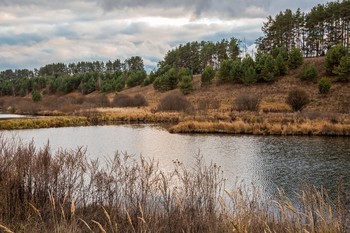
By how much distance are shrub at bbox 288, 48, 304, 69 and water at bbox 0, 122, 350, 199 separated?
4903 centimetres

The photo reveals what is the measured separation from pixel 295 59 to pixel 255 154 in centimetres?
6021

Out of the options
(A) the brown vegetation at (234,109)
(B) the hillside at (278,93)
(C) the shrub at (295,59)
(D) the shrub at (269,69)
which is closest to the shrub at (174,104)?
(A) the brown vegetation at (234,109)

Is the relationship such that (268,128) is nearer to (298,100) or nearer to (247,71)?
(298,100)

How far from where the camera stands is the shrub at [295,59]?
80438 millimetres

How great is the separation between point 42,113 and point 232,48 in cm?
5949

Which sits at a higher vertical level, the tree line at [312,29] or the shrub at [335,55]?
the tree line at [312,29]

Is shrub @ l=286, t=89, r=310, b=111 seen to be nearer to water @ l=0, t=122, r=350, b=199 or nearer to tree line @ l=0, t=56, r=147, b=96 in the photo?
water @ l=0, t=122, r=350, b=199

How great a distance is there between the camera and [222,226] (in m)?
7.27

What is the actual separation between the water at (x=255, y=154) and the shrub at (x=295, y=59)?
4903 centimetres

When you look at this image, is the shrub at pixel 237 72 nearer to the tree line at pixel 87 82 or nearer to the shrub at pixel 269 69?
the shrub at pixel 269 69

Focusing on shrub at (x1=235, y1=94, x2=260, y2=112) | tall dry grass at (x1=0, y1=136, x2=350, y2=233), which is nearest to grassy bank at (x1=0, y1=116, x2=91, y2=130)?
shrub at (x1=235, y1=94, x2=260, y2=112)

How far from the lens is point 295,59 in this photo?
266 feet

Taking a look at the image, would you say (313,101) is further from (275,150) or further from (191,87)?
(275,150)

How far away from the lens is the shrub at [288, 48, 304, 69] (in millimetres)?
80438
